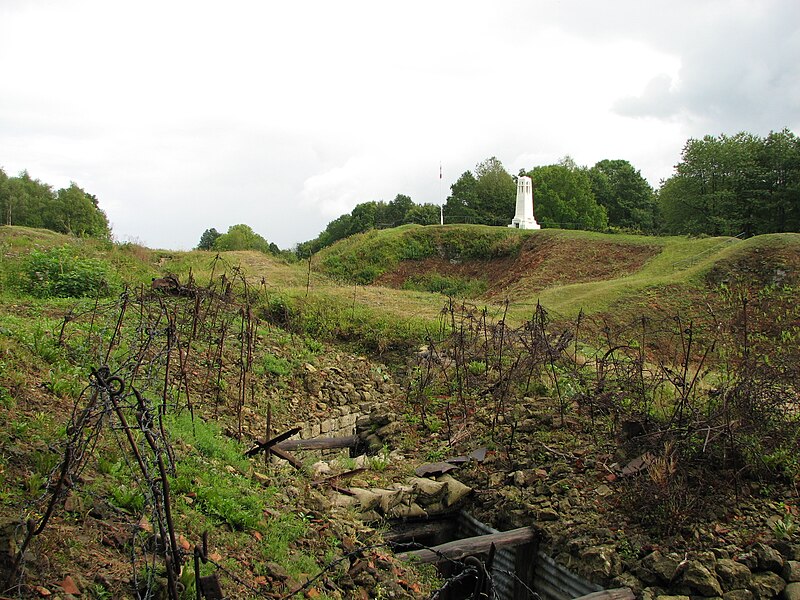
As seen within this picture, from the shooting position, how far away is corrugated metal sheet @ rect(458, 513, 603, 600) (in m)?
5.11

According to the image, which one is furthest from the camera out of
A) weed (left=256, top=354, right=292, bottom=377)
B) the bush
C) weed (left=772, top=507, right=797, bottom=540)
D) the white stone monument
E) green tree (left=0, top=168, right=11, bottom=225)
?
green tree (left=0, top=168, right=11, bottom=225)

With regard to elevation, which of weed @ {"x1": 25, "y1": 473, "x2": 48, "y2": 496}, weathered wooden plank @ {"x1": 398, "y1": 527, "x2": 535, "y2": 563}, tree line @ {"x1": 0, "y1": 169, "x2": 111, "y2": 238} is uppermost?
tree line @ {"x1": 0, "y1": 169, "x2": 111, "y2": 238}

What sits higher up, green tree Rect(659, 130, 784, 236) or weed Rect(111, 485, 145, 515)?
green tree Rect(659, 130, 784, 236)

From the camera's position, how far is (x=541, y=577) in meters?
5.46

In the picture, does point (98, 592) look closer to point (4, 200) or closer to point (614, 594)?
point (614, 594)

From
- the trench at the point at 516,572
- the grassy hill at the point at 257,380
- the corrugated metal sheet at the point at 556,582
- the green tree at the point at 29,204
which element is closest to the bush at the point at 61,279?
the grassy hill at the point at 257,380

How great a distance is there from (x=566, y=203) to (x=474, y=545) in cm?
3751

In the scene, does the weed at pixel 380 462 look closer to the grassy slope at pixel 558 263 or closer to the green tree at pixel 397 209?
the grassy slope at pixel 558 263

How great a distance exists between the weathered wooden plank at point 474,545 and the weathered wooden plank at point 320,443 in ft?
7.31

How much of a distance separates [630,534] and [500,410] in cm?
273

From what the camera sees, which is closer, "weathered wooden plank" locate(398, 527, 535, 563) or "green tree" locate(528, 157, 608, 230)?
"weathered wooden plank" locate(398, 527, 535, 563)

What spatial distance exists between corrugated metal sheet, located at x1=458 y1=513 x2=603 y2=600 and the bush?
7.37m

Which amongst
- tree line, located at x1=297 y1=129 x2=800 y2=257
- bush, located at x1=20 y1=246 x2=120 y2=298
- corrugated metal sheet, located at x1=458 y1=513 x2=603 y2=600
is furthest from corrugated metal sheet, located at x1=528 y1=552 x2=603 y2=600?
tree line, located at x1=297 y1=129 x2=800 y2=257

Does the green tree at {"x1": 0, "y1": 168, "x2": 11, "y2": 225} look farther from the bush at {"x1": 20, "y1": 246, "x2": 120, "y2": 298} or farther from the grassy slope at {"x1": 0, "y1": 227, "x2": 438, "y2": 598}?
the grassy slope at {"x1": 0, "y1": 227, "x2": 438, "y2": 598}
